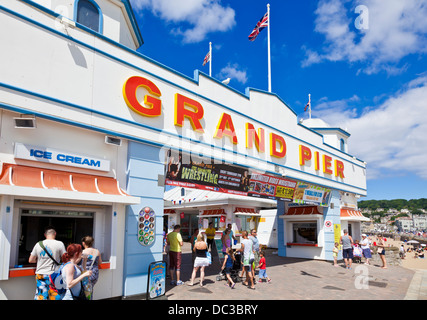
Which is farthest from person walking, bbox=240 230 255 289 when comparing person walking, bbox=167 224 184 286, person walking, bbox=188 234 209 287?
person walking, bbox=167 224 184 286

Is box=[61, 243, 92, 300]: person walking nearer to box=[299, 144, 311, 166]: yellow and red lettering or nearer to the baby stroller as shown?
the baby stroller

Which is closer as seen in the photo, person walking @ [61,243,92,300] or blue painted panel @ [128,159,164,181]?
person walking @ [61,243,92,300]

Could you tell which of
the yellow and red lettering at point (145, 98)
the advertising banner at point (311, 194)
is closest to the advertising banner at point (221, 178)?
the advertising banner at point (311, 194)

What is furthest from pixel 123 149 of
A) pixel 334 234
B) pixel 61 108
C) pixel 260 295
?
pixel 334 234

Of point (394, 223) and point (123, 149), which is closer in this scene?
point (123, 149)

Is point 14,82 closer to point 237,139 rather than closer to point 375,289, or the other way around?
point 237,139

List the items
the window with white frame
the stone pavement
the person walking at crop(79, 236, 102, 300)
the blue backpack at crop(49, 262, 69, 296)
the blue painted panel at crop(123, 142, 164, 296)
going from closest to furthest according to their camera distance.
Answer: the blue backpack at crop(49, 262, 69, 296) → the person walking at crop(79, 236, 102, 300) → the blue painted panel at crop(123, 142, 164, 296) → the window with white frame → the stone pavement

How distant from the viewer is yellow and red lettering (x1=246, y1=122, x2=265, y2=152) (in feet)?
38.4

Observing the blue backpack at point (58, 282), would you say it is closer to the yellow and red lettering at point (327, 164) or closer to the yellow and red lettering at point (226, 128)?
the yellow and red lettering at point (226, 128)

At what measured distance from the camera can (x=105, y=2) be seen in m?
8.68

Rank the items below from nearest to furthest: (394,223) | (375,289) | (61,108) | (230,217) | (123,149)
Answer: (61,108), (123,149), (375,289), (230,217), (394,223)

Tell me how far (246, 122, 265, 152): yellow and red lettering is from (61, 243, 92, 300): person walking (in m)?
7.73

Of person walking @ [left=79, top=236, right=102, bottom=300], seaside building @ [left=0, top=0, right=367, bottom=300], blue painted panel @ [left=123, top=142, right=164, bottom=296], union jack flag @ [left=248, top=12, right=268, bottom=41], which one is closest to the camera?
person walking @ [left=79, top=236, right=102, bottom=300]

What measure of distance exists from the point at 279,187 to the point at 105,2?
9.59 metres
